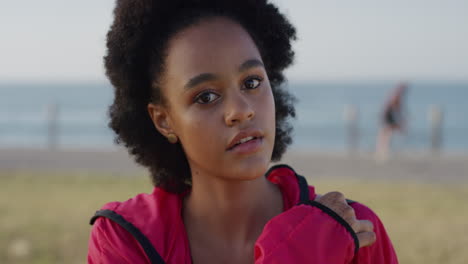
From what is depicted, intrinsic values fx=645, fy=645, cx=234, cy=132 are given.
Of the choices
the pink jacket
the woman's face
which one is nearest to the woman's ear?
the woman's face

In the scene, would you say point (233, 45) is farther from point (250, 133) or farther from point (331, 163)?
point (331, 163)

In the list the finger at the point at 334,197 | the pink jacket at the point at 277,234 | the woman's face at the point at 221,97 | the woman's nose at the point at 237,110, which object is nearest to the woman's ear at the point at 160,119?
the woman's face at the point at 221,97

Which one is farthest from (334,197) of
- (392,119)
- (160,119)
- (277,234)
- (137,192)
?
(392,119)

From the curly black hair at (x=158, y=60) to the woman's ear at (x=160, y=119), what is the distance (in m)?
0.03

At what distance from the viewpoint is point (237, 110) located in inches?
78.8

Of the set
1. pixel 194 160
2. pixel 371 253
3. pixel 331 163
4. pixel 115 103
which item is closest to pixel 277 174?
pixel 194 160

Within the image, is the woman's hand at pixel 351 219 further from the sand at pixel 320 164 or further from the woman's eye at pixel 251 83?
the sand at pixel 320 164

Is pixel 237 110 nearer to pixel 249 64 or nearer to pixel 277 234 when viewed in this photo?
pixel 249 64

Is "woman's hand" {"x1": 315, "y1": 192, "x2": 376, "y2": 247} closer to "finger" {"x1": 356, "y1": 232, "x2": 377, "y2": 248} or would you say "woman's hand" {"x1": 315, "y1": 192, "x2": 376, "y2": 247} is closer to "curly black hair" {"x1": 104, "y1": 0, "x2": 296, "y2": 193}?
"finger" {"x1": 356, "y1": 232, "x2": 377, "y2": 248}

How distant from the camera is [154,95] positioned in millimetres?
2334

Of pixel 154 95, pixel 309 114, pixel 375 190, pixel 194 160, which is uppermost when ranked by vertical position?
pixel 309 114

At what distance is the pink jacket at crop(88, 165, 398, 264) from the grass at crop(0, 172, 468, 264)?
2.75 metres

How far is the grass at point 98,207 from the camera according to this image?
496 cm

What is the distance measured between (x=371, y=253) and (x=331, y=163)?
9864 millimetres
